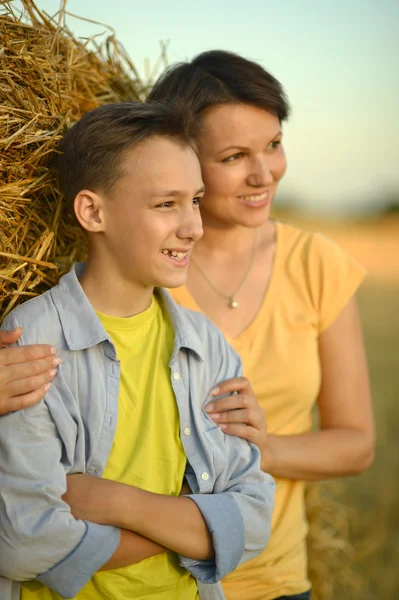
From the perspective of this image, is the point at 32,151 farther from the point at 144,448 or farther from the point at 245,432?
the point at 245,432

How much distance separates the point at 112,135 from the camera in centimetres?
206

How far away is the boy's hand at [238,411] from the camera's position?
6.99 ft

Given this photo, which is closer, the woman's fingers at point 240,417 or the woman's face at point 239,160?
the woman's fingers at point 240,417

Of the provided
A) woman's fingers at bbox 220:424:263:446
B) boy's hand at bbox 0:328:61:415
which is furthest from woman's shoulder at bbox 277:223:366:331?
boy's hand at bbox 0:328:61:415

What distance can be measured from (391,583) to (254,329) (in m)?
2.40

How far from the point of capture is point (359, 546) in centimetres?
446

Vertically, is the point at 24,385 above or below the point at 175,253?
below

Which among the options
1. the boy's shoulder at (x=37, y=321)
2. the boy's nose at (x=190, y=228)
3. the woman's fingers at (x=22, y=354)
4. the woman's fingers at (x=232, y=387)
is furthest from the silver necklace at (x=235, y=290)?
the woman's fingers at (x=22, y=354)

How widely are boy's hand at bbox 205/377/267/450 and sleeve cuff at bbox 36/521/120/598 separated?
0.46 metres

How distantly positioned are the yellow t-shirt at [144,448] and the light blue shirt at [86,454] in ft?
0.12

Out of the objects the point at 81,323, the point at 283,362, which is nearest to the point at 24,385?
the point at 81,323

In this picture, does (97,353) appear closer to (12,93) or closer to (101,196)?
(101,196)

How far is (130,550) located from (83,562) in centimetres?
13

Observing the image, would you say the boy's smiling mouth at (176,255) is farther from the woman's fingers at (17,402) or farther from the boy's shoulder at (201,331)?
the woman's fingers at (17,402)
